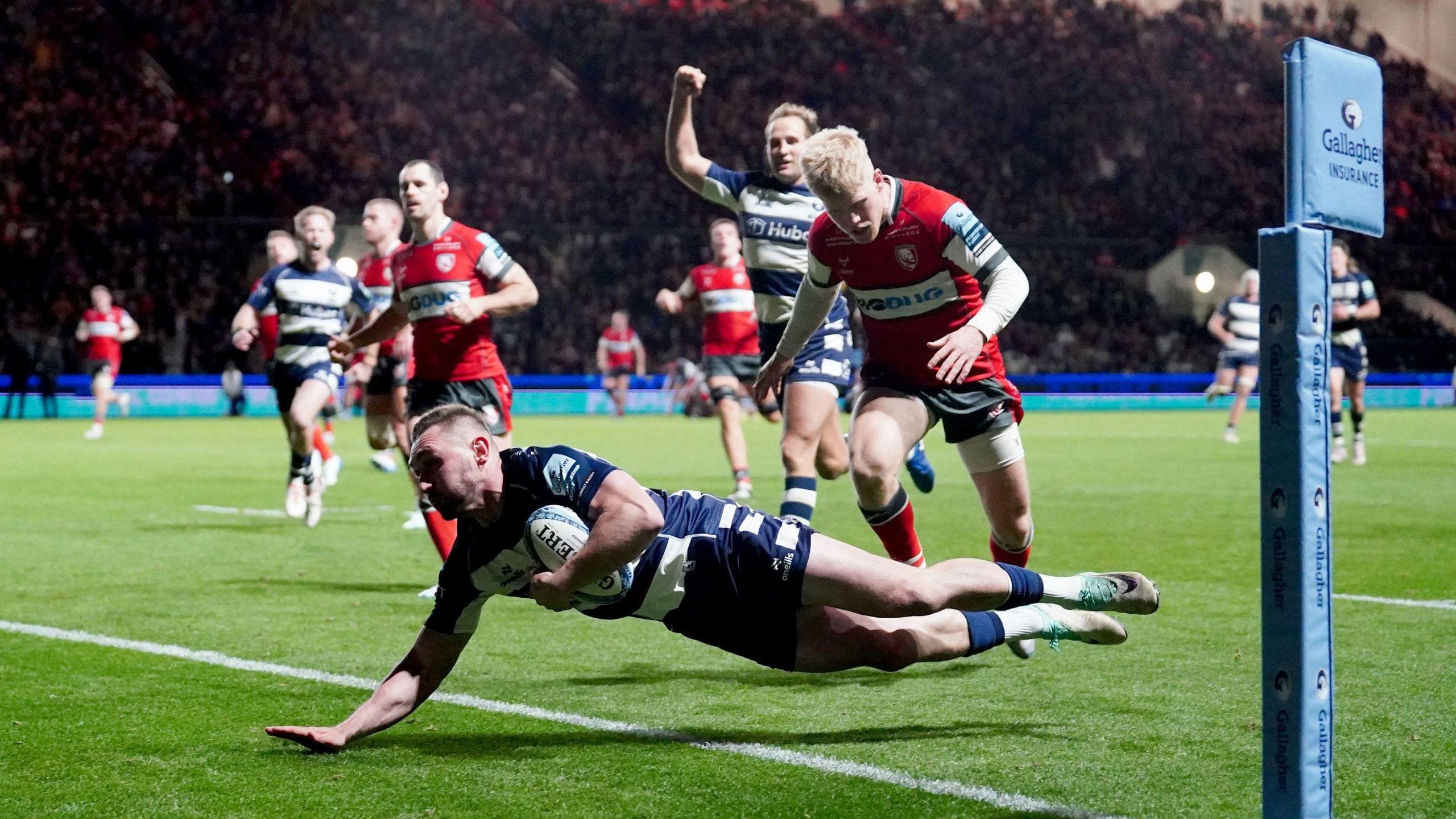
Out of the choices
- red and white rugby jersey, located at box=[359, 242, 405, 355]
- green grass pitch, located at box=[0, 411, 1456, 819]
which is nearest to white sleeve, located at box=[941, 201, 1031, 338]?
green grass pitch, located at box=[0, 411, 1456, 819]

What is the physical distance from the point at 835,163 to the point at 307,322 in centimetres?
705

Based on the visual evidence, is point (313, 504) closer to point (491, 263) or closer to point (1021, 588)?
point (491, 263)

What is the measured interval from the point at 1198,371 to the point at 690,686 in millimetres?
34432

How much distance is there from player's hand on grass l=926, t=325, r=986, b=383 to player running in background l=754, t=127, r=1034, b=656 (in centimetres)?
48

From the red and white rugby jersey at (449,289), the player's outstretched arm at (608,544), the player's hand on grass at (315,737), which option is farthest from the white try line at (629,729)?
the red and white rugby jersey at (449,289)

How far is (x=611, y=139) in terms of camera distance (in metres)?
38.3

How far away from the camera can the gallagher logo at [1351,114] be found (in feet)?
10.4

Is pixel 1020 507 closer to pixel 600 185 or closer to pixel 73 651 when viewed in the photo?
pixel 73 651

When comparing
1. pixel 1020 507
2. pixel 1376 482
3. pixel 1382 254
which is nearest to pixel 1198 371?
pixel 1382 254

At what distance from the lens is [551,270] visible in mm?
35375

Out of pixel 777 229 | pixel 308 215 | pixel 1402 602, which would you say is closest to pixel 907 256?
pixel 777 229

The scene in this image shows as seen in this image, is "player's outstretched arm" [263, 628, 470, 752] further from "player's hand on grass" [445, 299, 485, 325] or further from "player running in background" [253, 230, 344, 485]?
"player running in background" [253, 230, 344, 485]

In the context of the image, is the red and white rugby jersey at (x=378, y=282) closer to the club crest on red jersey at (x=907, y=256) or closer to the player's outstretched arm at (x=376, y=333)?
the player's outstretched arm at (x=376, y=333)

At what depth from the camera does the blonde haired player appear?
19.0 ft
